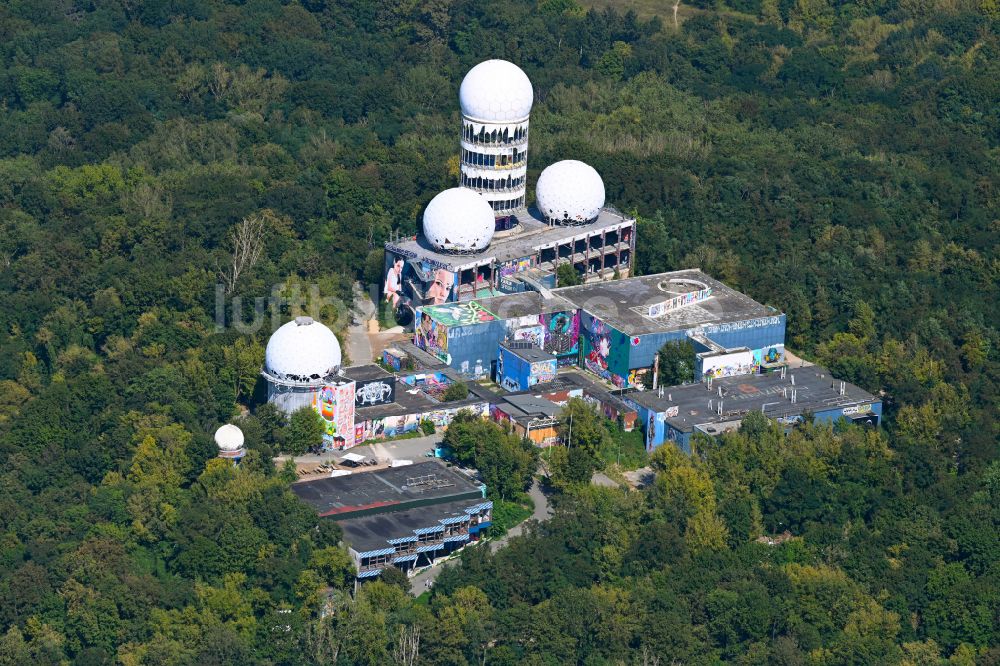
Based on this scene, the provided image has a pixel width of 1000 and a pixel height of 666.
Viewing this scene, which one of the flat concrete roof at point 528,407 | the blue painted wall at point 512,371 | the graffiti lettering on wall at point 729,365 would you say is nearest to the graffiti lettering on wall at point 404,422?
the flat concrete roof at point 528,407

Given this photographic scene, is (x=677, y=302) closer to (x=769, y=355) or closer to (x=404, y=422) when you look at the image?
(x=769, y=355)

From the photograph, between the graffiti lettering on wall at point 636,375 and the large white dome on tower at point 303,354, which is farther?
the graffiti lettering on wall at point 636,375

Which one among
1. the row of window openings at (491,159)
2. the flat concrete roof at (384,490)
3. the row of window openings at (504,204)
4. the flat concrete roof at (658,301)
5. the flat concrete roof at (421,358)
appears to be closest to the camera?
the flat concrete roof at (384,490)

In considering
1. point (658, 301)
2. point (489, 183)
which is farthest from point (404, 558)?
point (489, 183)

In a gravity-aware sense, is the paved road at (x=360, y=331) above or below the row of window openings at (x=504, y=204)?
below

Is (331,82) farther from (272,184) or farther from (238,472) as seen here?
(238,472)

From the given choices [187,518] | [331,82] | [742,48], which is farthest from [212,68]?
[187,518]

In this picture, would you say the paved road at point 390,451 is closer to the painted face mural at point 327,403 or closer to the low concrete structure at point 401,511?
the painted face mural at point 327,403

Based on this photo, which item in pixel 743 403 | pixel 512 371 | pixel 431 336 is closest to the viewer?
pixel 743 403
